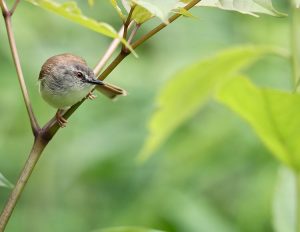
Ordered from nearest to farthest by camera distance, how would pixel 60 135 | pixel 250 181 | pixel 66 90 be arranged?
pixel 66 90 → pixel 250 181 → pixel 60 135

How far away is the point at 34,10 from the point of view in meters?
4.99

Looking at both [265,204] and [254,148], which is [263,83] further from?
[265,204]

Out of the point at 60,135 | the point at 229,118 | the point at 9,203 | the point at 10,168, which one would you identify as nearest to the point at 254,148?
the point at 229,118

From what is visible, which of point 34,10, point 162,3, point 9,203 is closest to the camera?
point 162,3

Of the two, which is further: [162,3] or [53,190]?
[53,190]

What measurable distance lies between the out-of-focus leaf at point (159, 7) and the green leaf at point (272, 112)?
52 cm

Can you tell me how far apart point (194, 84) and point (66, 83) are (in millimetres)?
1573

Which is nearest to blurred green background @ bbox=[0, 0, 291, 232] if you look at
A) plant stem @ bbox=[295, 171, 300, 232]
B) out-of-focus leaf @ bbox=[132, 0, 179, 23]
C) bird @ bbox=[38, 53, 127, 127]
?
bird @ bbox=[38, 53, 127, 127]

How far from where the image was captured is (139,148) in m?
3.87

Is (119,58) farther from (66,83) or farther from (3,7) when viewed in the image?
(66,83)

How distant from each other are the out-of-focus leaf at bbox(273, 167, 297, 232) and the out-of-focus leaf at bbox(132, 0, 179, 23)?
88cm

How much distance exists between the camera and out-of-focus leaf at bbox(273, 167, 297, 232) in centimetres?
208

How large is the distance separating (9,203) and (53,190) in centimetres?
313

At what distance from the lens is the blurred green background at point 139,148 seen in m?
3.85
